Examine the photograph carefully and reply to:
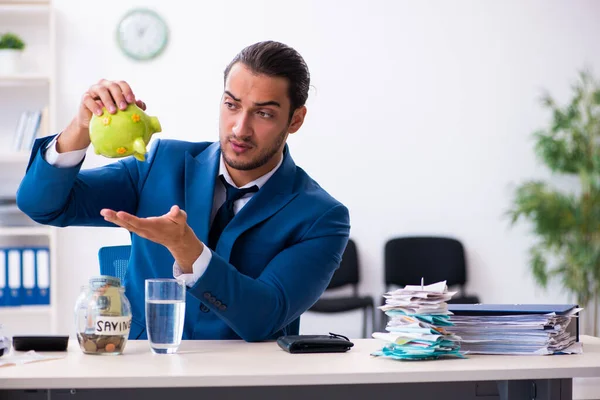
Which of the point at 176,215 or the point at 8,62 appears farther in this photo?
the point at 8,62

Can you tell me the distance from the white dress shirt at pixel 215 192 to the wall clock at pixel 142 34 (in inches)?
119

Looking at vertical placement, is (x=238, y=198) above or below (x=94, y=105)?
below

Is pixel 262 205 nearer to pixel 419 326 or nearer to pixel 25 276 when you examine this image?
pixel 419 326

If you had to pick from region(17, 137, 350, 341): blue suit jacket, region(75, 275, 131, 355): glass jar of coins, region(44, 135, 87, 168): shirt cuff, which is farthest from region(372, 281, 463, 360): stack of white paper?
region(44, 135, 87, 168): shirt cuff

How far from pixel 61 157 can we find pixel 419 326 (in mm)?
876

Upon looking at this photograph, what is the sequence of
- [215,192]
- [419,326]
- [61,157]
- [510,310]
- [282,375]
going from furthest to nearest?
[215,192], [61,157], [510,310], [419,326], [282,375]

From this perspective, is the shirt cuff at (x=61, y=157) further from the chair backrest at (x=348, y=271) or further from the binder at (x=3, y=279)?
the chair backrest at (x=348, y=271)

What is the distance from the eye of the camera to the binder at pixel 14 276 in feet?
14.8

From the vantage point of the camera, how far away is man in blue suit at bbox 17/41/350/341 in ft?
6.12

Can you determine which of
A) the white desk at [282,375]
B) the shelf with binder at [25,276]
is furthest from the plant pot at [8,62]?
the white desk at [282,375]

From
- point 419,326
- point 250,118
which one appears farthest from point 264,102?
point 419,326

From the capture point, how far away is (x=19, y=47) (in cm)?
466

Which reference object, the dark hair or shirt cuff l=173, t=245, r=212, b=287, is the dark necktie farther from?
shirt cuff l=173, t=245, r=212, b=287

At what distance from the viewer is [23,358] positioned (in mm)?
1521
